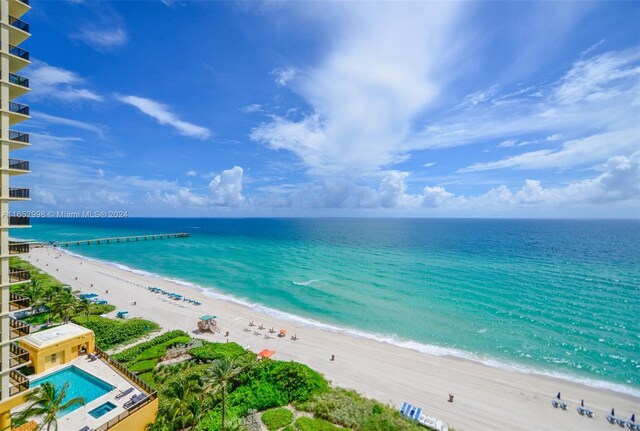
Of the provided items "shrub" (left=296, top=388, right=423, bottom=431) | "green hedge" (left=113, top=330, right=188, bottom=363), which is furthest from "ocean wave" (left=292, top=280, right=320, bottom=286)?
"shrub" (left=296, top=388, right=423, bottom=431)

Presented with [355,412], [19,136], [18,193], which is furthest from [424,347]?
[19,136]

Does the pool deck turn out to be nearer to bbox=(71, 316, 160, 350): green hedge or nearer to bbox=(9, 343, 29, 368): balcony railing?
bbox=(9, 343, 29, 368): balcony railing

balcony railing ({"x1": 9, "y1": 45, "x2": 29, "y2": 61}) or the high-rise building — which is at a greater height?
balcony railing ({"x1": 9, "y1": 45, "x2": 29, "y2": 61})

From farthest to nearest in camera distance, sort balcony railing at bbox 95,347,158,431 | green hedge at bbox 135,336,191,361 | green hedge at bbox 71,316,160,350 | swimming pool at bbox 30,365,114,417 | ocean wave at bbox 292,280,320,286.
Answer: ocean wave at bbox 292,280,320,286 < green hedge at bbox 71,316,160,350 < green hedge at bbox 135,336,191,361 < swimming pool at bbox 30,365,114,417 < balcony railing at bbox 95,347,158,431

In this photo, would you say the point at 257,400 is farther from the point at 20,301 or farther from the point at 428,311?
the point at 428,311

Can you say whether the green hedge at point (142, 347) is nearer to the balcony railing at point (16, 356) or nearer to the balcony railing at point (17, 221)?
the balcony railing at point (16, 356)

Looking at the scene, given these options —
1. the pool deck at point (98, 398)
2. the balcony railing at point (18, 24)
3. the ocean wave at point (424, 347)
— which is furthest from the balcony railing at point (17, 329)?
the ocean wave at point (424, 347)

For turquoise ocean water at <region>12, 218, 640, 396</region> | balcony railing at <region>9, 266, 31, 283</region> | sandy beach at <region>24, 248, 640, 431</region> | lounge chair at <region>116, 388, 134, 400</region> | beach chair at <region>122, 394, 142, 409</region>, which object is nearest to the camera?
balcony railing at <region>9, 266, 31, 283</region>
